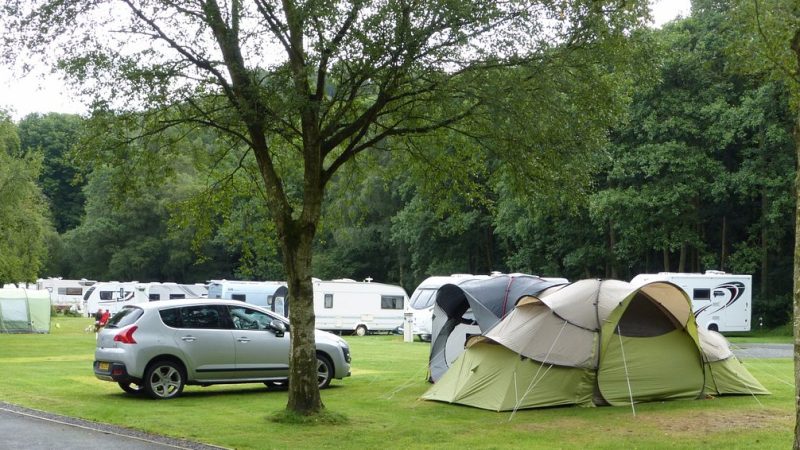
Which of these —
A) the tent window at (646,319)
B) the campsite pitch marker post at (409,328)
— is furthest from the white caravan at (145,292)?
the tent window at (646,319)

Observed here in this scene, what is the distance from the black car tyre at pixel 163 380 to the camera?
14.3m

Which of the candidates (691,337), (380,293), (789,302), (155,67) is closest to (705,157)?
(789,302)

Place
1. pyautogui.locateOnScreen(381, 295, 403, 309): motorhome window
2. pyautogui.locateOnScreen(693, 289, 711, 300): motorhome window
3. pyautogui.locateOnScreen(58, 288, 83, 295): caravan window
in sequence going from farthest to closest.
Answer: pyautogui.locateOnScreen(58, 288, 83, 295): caravan window
pyautogui.locateOnScreen(381, 295, 403, 309): motorhome window
pyautogui.locateOnScreen(693, 289, 711, 300): motorhome window

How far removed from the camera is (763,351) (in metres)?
25.7

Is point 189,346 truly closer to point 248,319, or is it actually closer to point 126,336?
point 126,336

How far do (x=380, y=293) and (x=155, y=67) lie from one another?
27.2 m

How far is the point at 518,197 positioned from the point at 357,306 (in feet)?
81.9

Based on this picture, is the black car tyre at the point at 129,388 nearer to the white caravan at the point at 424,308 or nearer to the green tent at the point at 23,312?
the white caravan at the point at 424,308

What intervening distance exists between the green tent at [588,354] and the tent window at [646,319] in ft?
0.05

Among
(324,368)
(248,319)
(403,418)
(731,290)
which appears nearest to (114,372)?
(248,319)

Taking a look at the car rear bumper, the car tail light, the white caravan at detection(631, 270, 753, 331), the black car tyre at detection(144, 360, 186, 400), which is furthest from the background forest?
the white caravan at detection(631, 270, 753, 331)

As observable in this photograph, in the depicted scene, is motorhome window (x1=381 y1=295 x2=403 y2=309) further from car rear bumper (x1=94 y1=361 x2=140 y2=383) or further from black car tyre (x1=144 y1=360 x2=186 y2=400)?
car rear bumper (x1=94 y1=361 x2=140 y2=383)

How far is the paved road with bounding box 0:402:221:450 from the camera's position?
9.84 m

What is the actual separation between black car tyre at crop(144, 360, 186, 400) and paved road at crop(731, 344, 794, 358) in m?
14.5
